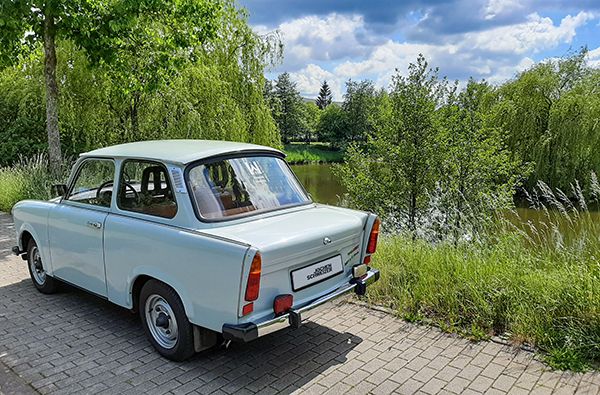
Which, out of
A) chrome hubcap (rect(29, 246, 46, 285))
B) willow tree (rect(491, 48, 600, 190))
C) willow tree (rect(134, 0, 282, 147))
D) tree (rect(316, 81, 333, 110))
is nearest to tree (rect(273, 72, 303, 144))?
tree (rect(316, 81, 333, 110))

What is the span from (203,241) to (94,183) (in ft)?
6.93

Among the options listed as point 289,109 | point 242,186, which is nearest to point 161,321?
point 242,186

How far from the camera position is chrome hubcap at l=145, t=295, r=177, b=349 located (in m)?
3.73

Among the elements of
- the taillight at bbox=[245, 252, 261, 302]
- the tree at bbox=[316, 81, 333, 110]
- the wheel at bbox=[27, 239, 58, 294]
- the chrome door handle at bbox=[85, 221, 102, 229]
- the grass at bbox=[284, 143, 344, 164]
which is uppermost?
the tree at bbox=[316, 81, 333, 110]

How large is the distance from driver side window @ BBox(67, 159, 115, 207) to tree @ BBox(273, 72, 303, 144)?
232 ft

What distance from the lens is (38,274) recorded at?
18.1ft

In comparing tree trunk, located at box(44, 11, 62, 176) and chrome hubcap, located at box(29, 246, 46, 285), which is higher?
tree trunk, located at box(44, 11, 62, 176)

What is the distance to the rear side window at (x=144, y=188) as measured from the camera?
3865 millimetres

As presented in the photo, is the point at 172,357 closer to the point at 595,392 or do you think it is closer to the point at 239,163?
the point at 239,163

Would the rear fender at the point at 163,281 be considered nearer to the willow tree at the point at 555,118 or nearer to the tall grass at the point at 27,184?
the tall grass at the point at 27,184

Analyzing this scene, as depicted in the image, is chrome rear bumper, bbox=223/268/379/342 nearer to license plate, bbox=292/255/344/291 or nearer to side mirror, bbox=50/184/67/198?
license plate, bbox=292/255/344/291

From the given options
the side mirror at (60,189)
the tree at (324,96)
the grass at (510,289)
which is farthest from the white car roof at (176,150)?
the tree at (324,96)

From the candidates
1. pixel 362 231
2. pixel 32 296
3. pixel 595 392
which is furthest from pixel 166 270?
pixel 595 392

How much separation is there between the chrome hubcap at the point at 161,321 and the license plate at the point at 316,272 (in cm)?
108
